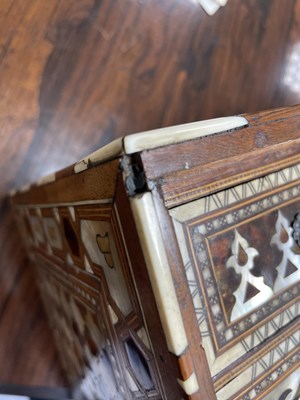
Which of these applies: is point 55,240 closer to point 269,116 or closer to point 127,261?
point 127,261

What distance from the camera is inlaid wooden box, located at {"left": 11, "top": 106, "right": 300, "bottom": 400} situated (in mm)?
389

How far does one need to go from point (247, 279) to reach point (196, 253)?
0.10m

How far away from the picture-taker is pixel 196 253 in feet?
1.39

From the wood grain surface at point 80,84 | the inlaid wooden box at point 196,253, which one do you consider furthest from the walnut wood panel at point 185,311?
the wood grain surface at point 80,84

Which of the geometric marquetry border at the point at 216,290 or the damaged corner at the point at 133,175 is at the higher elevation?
the damaged corner at the point at 133,175

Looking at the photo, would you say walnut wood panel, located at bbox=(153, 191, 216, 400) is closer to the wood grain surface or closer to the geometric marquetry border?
the geometric marquetry border

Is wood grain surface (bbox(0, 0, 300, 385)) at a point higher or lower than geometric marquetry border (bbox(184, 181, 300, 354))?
higher

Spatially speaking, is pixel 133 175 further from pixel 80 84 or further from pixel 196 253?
pixel 80 84

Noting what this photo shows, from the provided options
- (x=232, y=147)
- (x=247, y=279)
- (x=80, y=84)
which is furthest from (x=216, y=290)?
(x=80, y=84)

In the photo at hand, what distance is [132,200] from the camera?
38 centimetres

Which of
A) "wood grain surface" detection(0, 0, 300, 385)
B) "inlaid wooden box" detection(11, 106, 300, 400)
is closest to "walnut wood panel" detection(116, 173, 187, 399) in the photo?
"inlaid wooden box" detection(11, 106, 300, 400)

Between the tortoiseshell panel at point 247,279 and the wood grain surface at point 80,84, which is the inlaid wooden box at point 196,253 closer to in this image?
the tortoiseshell panel at point 247,279

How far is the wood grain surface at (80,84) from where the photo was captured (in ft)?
3.36

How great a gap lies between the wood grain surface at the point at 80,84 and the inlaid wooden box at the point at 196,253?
1.70 ft
